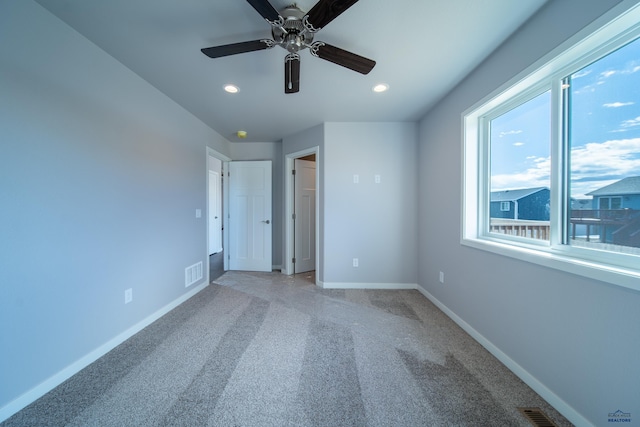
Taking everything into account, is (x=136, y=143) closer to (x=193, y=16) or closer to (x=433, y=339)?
(x=193, y=16)

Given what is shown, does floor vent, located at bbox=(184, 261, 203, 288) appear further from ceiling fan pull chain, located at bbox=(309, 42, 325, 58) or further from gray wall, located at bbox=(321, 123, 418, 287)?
ceiling fan pull chain, located at bbox=(309, 42, 325, 58)

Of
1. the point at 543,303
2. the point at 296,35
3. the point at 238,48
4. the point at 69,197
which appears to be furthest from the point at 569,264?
the point at 69,197

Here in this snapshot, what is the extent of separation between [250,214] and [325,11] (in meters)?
3.29

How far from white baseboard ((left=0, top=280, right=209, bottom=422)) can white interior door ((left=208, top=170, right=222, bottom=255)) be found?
10.8 feet

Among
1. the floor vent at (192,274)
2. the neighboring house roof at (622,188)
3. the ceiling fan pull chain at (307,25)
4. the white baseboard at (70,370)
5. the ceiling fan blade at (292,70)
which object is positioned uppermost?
the ceiling fan pull chain at (307,25)

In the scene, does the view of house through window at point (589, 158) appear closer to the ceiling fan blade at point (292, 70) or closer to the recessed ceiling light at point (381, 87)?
the recessed ceiling light at point (381, 87)

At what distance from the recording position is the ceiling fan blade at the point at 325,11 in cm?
110

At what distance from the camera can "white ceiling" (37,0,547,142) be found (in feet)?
4.37

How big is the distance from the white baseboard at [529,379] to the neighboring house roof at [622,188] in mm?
1156

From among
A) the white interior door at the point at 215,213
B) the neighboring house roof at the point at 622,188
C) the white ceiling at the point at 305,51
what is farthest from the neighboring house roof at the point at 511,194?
the white interior door at the point at 215,213

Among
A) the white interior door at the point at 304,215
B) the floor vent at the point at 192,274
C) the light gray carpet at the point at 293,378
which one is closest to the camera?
the light gray carpet at the point at 293,378

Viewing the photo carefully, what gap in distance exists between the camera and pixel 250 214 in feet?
13.1

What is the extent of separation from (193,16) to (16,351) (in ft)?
7.24

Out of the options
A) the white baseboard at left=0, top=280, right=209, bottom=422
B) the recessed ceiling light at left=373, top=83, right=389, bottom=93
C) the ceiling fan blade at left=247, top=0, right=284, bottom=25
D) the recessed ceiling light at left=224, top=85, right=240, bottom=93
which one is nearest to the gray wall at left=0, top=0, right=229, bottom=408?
the white baseboard at left=0, top=280, right=209, bottom=422
